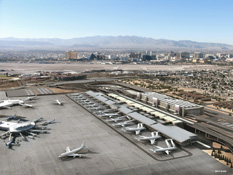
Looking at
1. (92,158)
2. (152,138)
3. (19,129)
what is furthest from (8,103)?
(152,138)

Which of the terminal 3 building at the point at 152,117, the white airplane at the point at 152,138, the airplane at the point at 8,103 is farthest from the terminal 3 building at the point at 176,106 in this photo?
the airplane at the point at 8,103

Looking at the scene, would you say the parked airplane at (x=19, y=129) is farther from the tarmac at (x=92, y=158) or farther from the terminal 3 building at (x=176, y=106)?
the terminal 3 building at (x=176, y=106)

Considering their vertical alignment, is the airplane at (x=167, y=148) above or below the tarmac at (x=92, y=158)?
above

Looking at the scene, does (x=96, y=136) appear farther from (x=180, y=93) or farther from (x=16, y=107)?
(x=180, y=93)

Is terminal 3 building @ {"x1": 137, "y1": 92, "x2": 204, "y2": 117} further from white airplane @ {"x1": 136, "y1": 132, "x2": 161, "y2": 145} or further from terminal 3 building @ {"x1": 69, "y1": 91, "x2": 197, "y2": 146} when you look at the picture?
white airplane @ {"x1": 136, "y1": 132, "x2": 161, "y2": 145}

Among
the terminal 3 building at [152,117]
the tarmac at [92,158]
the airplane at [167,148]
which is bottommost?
the tarmac at [92,158]

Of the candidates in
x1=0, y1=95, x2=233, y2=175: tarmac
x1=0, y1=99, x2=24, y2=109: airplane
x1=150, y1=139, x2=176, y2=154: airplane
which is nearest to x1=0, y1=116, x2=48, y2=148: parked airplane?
x1=0, y1=95, x2=233, y2=175: tarmac

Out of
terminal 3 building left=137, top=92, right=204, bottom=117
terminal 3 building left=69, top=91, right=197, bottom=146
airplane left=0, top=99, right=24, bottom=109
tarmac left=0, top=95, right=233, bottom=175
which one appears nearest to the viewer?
tarmac left=0, top=95, right=233, bottom=175

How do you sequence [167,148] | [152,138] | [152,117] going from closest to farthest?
1. [167,148]
2. [152,138]
3. [152,117]

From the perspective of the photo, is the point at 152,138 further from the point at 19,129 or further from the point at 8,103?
the point at 8,103
